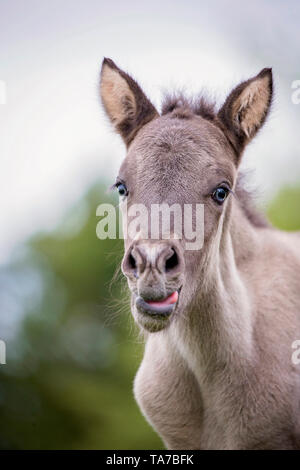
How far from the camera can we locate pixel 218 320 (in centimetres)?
616

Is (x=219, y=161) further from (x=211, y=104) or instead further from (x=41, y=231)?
(x=41, y=231)

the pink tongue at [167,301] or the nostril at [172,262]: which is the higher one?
the nostril at [172,262]

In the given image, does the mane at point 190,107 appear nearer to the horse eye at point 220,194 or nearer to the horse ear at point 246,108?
the horse ear at point 246,108

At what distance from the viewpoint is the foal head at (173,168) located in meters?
4.93

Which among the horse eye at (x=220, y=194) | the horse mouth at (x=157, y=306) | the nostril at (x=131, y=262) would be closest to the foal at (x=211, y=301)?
the horse eye at (x=220, y=194)

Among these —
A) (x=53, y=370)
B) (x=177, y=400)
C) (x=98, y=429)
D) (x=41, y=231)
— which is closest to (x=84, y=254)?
(x=41, y=231)

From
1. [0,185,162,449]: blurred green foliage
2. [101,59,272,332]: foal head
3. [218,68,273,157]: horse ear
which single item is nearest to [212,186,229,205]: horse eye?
[101,59,272,332]: foal head

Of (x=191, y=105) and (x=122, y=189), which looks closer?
(x=122, y=189)

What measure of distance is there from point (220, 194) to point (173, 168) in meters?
0.53

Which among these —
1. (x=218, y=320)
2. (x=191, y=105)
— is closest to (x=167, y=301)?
(x=218, y=320)

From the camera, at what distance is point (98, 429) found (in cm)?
2139

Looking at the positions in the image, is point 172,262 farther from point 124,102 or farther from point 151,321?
point 124,102

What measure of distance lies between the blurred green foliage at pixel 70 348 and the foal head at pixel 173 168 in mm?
14540

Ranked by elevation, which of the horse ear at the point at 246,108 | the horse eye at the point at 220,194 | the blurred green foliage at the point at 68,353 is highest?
the horse ear at the point at 246,108
